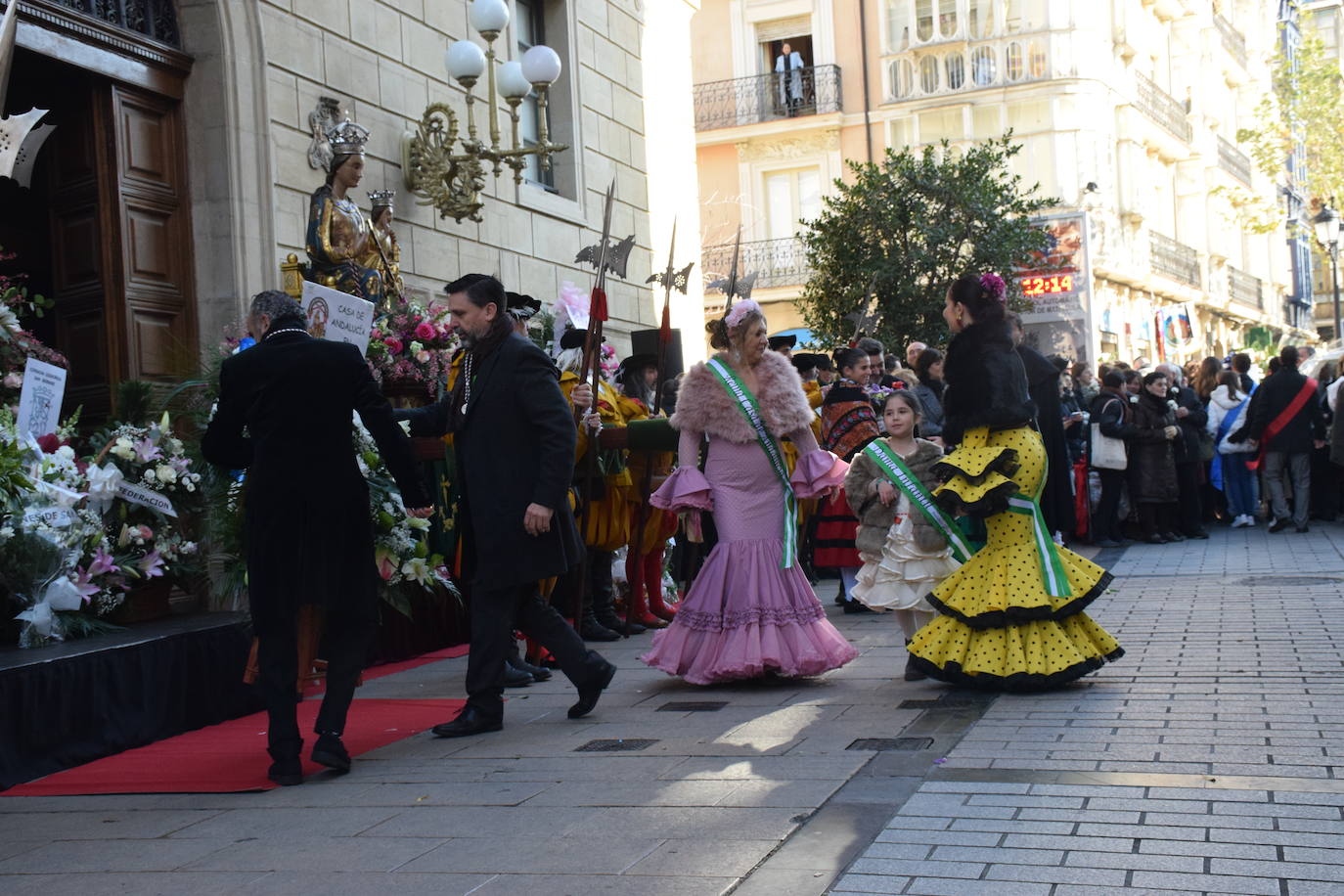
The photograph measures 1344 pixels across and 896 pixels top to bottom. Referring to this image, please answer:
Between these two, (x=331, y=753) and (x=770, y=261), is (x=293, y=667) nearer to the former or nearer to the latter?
(x=331, y=753)

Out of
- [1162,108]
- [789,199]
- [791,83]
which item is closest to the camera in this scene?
[791,83]

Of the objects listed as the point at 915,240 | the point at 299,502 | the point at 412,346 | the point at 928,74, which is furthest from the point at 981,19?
the point at 299,502

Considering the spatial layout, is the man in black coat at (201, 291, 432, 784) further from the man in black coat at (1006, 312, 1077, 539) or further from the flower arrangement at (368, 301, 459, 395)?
the man in black coat at (1006, 312, 1077, 539)

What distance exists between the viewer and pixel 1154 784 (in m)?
4.86

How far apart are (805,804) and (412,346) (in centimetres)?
540

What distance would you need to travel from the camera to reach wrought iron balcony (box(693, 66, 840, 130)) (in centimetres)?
3472

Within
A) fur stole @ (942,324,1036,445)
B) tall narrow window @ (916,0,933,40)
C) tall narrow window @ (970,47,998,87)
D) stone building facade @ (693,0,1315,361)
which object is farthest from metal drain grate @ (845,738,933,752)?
tall narrow window @ (916,0,933,40)

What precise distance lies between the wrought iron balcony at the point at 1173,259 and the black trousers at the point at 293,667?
1365 inches

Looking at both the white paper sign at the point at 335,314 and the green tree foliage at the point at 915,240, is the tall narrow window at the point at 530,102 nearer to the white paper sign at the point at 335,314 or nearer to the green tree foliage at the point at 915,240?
the white paper sign at the point at 335,314

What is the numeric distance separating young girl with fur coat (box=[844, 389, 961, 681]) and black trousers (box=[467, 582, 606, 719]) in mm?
Answer: 1654

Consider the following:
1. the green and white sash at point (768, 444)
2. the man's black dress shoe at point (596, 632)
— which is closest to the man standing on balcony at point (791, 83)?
the man's black dress shoe at point (596, 632)

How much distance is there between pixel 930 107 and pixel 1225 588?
2435 centimetres

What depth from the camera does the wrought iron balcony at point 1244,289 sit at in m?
48.1

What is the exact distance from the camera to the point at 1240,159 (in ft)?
162
